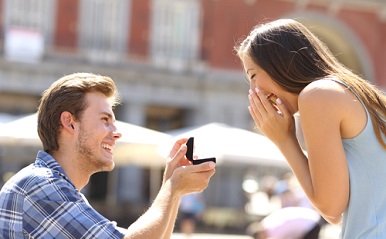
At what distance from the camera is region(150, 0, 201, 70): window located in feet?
82.7

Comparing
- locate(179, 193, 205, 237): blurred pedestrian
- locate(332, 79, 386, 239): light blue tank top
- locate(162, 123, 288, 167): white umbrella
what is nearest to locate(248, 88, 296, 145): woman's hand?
locate(332, 79, 386, 239): light blue tank top

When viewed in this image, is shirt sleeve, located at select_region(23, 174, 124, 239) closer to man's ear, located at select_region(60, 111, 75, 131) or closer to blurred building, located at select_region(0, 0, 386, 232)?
man's ear, located at select_region(60, 111, 75, 131)

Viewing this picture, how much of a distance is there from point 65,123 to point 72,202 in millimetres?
400

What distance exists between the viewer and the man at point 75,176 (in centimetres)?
277

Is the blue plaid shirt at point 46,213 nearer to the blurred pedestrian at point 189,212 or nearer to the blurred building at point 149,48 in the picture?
the blurred pedestrian at point 189,212

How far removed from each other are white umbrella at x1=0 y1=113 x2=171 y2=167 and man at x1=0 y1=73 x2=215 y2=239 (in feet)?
32.0

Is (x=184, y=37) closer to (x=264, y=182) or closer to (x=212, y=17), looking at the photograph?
(x=212, y=17)

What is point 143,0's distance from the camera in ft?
81.8

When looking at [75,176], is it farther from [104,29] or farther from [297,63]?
[104,29]

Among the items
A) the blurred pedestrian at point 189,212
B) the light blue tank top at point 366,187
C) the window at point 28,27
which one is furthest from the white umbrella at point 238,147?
the light blue tank top at point 366,187

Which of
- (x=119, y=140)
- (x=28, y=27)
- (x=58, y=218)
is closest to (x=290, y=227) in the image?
(x=58, y=218)

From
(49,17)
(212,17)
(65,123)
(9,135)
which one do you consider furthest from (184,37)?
(65,123)

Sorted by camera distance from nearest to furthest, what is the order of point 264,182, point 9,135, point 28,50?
point 9,135 < point 28,50 < point 264,182

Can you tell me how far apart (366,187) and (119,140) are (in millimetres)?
11451
